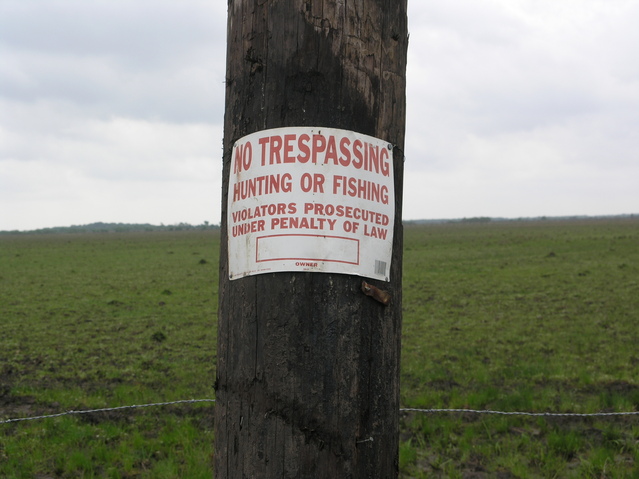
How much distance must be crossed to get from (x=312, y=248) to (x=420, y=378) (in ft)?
21.7

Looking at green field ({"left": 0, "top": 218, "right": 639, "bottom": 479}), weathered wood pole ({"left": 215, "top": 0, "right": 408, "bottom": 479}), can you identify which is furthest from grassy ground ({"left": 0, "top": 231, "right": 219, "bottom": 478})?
weathered wood pole ({"left": 215, "top": 0, "right": 408, "bottom": 479})

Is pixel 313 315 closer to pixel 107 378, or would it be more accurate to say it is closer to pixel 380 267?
pixel 380 267

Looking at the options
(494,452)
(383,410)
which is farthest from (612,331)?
(383,410)

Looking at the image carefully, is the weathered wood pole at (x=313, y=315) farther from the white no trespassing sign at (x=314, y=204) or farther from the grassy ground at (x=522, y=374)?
the grassy ground at (x=522, y=374)

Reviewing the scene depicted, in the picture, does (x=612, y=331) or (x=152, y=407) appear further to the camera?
(x=612, y=331)

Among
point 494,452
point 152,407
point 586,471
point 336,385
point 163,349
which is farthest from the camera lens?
point 163,349

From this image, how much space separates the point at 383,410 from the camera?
64.6 inches

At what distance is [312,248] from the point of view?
5.02 feet

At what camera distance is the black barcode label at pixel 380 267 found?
161 cm

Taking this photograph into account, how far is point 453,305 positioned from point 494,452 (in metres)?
8.65

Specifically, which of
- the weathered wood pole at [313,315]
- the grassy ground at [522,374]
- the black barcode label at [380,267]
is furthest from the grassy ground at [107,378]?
the black barcode label at [380,267]

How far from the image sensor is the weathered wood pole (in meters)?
1.55

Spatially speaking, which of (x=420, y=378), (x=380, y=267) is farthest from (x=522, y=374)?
(x=380, y=267)

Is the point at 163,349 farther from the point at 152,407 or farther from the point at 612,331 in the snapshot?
the point at 612,331
